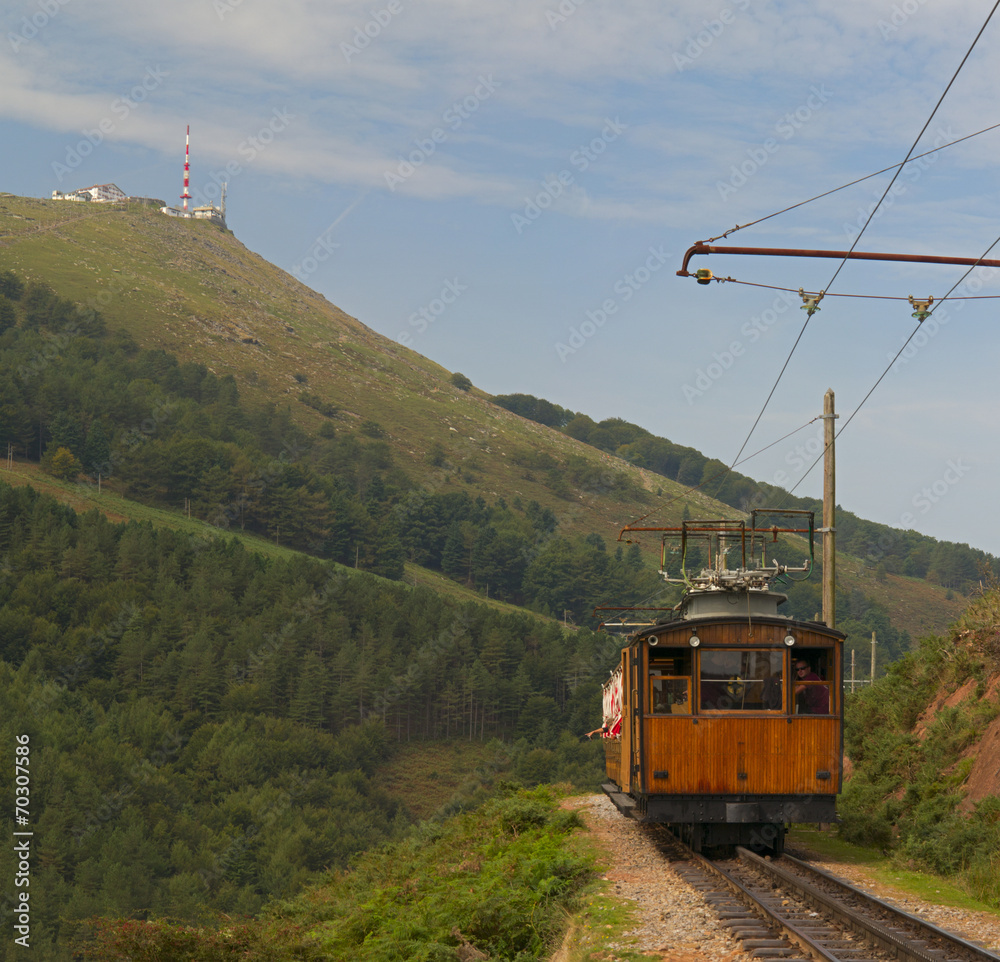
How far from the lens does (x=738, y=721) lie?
49.8ft

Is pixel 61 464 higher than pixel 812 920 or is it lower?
higher

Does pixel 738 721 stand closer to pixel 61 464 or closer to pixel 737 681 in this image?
pixel 737 681

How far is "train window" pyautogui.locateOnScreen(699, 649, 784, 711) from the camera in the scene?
15312 millimetres

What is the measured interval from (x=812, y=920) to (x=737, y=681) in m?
4.81

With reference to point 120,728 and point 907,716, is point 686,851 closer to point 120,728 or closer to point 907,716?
point 907,716

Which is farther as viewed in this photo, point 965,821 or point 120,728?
point 120,728

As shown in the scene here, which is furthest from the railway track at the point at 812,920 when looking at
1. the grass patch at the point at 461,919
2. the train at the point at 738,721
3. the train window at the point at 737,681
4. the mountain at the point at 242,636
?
the mountain at the point at 242,636

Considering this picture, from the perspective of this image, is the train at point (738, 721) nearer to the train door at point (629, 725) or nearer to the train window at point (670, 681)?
the train window at point (670, 681)

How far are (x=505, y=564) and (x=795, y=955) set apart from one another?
537 ft

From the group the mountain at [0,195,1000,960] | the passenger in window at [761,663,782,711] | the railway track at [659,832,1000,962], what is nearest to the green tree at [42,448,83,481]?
the mountain at [0,195,1000,960]

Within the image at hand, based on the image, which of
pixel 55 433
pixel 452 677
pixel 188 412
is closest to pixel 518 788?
pixel 452 677

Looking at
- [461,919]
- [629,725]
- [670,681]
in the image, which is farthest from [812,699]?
A: [461,919]

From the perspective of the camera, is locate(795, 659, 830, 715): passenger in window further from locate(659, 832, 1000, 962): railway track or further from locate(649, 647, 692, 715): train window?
locate(659, 832, 1000, 962): railway track

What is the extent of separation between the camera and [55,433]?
490 feet
